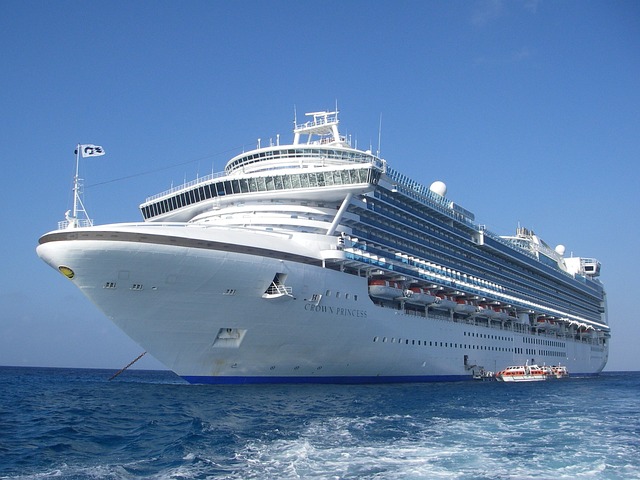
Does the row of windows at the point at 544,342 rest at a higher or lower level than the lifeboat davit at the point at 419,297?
lower

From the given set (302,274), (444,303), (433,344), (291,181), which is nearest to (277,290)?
(302,274)

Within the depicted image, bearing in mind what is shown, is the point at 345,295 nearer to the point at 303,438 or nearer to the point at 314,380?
the point at 314,380

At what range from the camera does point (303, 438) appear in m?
17.0

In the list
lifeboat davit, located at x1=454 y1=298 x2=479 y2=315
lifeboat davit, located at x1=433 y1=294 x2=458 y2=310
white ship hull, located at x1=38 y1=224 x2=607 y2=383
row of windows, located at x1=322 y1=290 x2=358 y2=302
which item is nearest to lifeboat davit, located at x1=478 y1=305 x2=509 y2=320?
lifeboat davit, located at x1=454 y1=298 x2=479 y2=315

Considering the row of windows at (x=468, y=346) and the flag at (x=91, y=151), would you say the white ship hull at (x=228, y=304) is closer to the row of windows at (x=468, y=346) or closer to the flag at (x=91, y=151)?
the row of windows at (x=468, y=346)

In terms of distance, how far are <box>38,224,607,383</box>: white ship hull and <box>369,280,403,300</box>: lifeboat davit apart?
715 mm

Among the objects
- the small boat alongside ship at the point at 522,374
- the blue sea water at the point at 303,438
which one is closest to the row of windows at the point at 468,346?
the small boat alongside ship at the point at 522,374

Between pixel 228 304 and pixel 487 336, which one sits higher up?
pixel 228 304

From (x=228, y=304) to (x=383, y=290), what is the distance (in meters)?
11.2

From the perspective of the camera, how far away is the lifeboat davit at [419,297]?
129 ft

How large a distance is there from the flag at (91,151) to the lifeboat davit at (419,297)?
2016 centimetres

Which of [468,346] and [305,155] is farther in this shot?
[468,346]

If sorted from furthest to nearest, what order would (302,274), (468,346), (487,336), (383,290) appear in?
1. (487,336)
2. (468,346)
3. (383,290)
4. (302,274)

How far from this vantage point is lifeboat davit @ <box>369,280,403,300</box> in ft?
119
